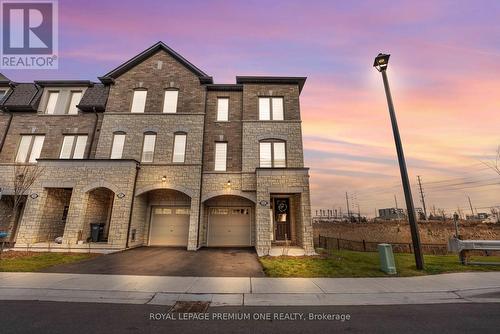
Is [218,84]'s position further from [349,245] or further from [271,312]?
[349,245]

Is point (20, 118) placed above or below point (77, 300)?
above

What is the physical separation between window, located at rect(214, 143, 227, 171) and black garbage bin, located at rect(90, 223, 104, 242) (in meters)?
8.11

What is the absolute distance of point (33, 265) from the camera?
8898mm

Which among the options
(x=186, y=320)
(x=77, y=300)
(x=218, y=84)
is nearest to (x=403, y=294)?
(x=186, y=320)

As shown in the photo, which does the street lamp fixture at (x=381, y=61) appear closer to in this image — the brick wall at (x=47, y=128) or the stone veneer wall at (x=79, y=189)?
the stone veneer wall at (x=79, y=189)


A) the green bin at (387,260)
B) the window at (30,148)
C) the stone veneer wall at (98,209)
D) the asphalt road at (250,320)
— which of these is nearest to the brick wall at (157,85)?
the window at (30,148)

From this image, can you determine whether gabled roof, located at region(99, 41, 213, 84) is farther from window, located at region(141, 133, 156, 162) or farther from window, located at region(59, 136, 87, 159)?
window, located at region(141, 133, 156, 162)

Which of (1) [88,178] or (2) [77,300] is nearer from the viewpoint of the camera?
(2) [77,300]

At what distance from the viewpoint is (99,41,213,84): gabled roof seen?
1672 cm

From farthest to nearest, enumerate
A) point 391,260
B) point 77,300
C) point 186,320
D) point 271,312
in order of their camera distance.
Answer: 1. point 391,260
2. point 77,300
3. point 271,312
4. point 186,320

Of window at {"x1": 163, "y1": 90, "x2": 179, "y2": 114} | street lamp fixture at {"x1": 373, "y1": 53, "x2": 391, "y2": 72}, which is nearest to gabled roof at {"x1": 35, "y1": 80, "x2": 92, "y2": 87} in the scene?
window at {"x1": 163, "y1": 90, "x2": 179, "y2": 114}

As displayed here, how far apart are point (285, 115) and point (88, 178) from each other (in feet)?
45.9

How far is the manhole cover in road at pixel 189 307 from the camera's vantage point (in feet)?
16.0

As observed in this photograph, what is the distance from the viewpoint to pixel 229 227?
15.9 metres
